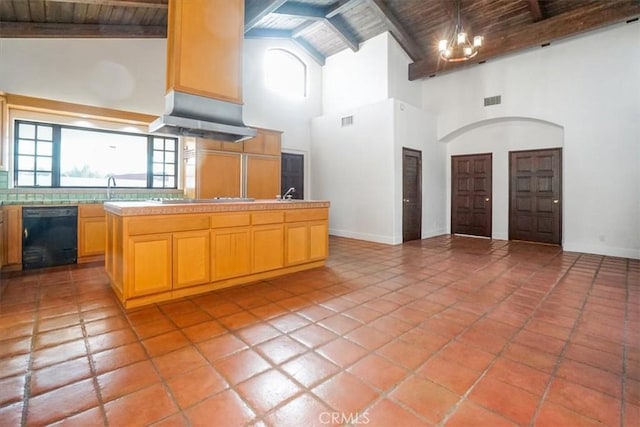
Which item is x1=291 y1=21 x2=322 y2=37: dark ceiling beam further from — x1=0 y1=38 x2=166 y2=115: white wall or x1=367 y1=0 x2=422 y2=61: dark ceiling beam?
x1=0 y1=38 x2=166 y2=115: white wall

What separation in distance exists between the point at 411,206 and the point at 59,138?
6450 mm

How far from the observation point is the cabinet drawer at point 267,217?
3.61m

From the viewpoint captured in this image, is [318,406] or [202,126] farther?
[202,126]

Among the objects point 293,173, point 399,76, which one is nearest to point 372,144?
point 399,76

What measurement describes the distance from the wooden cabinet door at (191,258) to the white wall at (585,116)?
6.28 metres

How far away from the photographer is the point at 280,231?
3887 millimetres

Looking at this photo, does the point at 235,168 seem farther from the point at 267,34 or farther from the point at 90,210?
the point at 267,34

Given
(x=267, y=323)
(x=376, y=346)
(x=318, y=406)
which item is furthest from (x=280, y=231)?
(x=318, y=406)

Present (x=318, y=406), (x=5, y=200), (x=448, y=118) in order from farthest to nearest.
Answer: (x=448, y=118) < (x=5, y=200) < (x=318, y=406)

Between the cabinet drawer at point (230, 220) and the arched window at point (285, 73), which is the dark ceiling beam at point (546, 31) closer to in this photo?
the arched window at point (285, 73)

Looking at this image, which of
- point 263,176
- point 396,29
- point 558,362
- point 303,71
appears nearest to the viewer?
point 558,362

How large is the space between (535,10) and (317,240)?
563 cm

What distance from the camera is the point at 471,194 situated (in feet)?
24.5

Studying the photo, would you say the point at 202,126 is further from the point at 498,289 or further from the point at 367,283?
the point at 498,289
